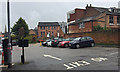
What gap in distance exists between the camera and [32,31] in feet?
257

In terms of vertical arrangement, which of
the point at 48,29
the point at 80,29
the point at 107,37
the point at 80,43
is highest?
the point at 48,29

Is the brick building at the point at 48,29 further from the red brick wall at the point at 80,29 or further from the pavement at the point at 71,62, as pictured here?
the pavement at the point at 71,62

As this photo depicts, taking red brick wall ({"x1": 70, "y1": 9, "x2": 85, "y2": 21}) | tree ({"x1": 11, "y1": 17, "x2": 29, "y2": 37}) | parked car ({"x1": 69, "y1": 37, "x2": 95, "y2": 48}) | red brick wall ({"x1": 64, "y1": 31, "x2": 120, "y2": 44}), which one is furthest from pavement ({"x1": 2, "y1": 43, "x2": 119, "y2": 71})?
tree ({"x1": 11, "y1": 17, "x2": 29, "y2": 37})

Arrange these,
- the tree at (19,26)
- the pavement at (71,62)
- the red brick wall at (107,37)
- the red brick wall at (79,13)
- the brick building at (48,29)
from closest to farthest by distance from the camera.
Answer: the pavement at (71,62) → the red brick wall at (107,37) → the red brick wall at (79,13) → the tree at (19,26) → the brick building at (48,29)

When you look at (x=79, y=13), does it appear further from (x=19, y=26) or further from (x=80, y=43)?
(x=19, y=26)

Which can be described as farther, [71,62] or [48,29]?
[48,29]

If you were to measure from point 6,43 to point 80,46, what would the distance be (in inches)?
447

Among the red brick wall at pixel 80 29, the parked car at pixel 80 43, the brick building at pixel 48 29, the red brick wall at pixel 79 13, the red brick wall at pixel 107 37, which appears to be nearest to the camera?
the parked car at pixel 80 43

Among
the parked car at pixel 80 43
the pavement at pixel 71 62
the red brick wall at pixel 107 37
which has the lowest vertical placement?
the pavement at pixel 71 62

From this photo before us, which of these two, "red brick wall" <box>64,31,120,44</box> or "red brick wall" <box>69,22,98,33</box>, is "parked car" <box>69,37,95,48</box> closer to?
"red brick wall" <box>64,31,120,44</box>

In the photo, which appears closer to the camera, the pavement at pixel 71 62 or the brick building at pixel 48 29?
the pavement at pixel 71 62

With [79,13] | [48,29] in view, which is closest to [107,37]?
[79,13]

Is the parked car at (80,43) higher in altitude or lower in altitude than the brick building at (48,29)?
lower

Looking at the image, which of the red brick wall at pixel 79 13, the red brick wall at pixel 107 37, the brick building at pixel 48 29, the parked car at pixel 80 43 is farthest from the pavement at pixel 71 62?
the brick building at pixel 48 29
